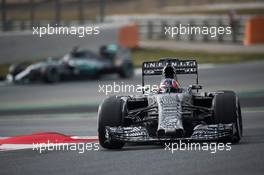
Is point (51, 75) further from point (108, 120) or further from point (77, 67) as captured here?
point (108, 120)

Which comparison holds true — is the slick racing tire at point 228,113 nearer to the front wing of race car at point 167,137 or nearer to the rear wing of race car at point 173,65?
the front wing of race car at point 167,137

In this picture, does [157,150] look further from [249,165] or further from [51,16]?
[51,16]

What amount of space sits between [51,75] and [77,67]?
4.05 feet

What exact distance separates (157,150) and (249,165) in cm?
208

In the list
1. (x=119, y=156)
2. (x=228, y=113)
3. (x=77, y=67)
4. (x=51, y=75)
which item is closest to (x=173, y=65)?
(x=228, y=113)

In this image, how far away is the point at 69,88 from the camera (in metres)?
28.2

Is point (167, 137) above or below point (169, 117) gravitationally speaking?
below

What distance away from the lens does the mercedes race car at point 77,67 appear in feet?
97.5

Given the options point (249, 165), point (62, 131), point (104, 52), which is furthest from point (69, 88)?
point (249, 165)

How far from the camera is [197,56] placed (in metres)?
37.8

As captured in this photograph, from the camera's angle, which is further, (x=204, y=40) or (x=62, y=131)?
(x=204, y=40)

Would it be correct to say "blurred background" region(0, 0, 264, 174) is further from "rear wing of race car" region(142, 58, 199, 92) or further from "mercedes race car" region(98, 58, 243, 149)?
"rear wing of race car" region(142, 58, 199, 92)

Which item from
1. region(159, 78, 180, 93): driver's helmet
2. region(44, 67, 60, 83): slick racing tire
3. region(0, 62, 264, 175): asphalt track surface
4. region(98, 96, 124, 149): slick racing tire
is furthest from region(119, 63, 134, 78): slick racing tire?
region(98, 96, 124, 149): slick racing tire

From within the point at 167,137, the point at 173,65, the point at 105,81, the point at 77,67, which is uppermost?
the point at 173,65
